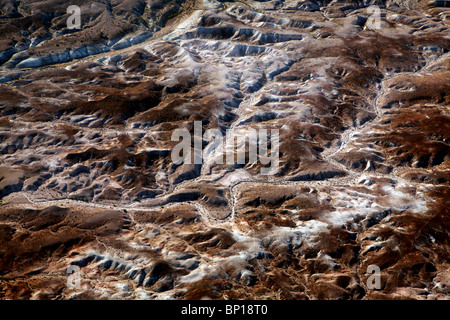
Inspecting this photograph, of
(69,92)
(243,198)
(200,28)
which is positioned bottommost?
(243,198)

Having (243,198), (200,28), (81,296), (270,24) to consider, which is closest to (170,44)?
(200,28)

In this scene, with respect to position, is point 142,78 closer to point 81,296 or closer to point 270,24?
point 270,24

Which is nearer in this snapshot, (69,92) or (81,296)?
(81,296)

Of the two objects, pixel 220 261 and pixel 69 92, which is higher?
pixel 69 92
